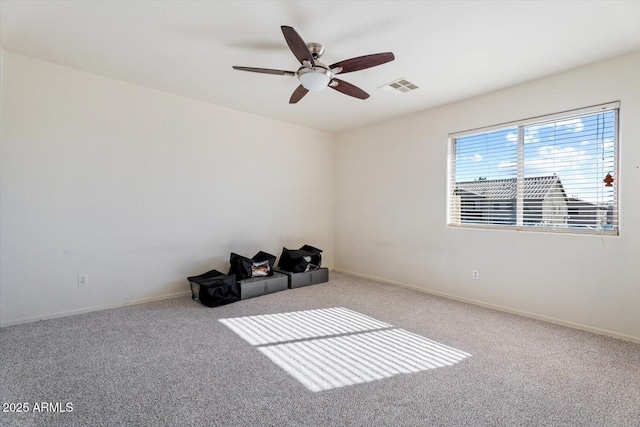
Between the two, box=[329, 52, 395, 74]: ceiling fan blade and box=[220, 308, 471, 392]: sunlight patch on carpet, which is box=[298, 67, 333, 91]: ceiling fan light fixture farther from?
box=[220, 308, 471, 392]: sunlight patch on carpet

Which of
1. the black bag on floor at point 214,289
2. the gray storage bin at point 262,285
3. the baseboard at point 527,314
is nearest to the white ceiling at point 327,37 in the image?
the black bag on floor at point 214,289

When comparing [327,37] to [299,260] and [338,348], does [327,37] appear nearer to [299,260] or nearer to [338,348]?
[338,348]

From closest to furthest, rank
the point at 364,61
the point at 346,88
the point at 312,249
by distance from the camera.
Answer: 1. the point at 364,61
2. the point at 346,88
3. the point at 312,249

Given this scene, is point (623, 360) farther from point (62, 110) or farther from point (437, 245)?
point (62, 110)

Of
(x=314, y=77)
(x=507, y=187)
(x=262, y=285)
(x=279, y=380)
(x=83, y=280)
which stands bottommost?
(x=279, y=380)

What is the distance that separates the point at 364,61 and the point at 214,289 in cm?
287

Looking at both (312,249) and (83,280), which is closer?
(83,280)

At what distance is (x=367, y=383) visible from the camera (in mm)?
2016

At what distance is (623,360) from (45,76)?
5.82 meters

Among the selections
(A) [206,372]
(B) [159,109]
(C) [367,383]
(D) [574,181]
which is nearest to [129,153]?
(B) [159,109]

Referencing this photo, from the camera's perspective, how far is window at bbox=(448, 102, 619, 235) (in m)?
2.93

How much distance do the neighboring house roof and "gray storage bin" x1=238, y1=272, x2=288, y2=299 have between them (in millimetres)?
2767

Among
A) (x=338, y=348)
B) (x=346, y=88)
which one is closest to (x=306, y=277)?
(x=338, y=348)

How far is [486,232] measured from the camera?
12.1 feet
